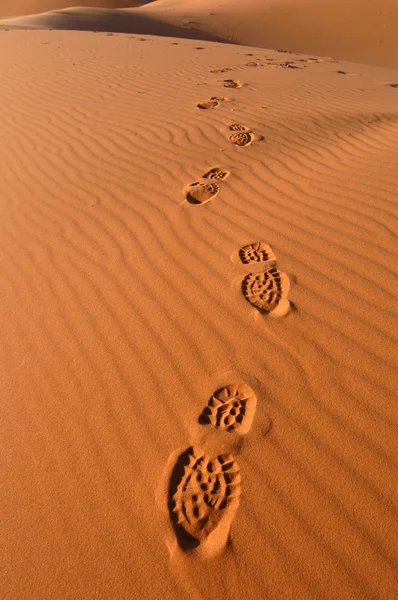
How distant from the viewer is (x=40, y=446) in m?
1.52

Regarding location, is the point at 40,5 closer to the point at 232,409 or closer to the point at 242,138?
the point at 242,138

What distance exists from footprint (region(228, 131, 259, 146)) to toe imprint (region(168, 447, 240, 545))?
2645mm

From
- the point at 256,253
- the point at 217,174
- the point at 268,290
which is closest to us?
the point at 268,290

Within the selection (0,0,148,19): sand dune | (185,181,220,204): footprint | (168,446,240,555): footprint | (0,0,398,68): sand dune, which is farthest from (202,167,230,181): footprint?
(0,0,148,19): sand dune

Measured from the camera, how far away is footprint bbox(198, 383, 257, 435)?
1489 mm

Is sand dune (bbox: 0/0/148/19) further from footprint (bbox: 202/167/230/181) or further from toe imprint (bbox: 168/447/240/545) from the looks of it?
toe imprint (bbox: 168/447/240/545)

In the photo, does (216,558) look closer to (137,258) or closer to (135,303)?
(135,303)

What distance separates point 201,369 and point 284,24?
14.8m

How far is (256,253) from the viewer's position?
218 cm

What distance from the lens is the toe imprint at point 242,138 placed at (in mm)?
3378

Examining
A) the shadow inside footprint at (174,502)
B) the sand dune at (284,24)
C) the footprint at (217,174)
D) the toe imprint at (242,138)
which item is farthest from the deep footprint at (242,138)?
the sand dune at (284,24)

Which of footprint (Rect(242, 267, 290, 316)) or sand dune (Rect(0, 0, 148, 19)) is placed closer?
footprint (Rect(242, 267, 290, 316))

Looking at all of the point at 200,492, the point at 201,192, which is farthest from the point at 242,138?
the point at 200,492

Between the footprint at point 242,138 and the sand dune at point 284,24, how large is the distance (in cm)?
989
